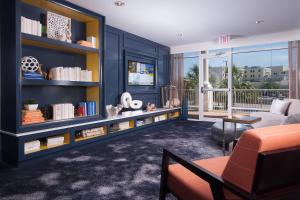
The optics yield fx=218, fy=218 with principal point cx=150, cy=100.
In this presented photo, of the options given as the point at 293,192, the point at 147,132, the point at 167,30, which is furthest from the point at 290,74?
the point at 293,192

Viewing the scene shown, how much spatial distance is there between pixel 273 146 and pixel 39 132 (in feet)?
9.14

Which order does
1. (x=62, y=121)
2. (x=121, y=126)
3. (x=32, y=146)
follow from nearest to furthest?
(x=32, y=146)
(x=62, y=121)
(x=121, y=126)

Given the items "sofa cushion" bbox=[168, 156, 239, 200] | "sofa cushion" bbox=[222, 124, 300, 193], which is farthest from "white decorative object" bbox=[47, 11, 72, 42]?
"sofa cushion" bbox=[222, 124, 300, 193]

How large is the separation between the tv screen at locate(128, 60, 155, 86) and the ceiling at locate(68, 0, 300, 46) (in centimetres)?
76

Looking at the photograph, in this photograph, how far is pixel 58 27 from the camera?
3361mm

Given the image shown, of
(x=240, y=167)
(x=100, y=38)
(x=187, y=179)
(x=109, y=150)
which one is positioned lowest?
(x=109, y=150)

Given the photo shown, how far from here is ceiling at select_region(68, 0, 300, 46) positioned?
347 centimetres

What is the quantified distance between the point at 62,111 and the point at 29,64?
822mm

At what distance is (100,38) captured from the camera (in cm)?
394

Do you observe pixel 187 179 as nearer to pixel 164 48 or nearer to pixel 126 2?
pixel 126 2

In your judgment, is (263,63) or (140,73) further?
(263,63)

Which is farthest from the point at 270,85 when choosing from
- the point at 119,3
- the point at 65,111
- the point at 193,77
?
the point at 65,111

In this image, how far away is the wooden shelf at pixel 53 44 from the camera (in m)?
2.91

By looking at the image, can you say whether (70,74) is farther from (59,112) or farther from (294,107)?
(294,107)
